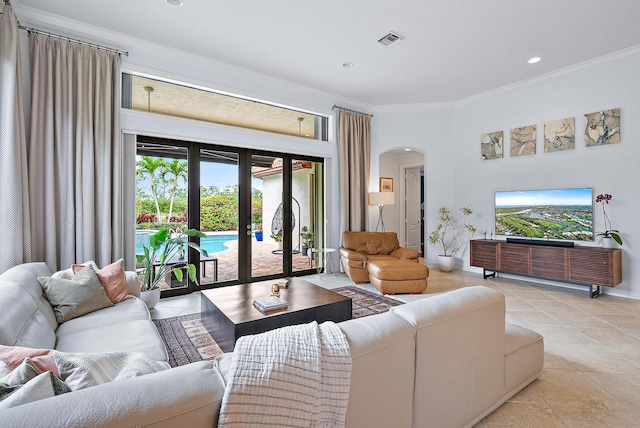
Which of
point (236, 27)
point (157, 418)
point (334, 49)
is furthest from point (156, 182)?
point (157, 418)

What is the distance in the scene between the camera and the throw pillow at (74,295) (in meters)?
2.23

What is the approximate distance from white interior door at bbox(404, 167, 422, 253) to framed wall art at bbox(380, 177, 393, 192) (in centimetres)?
52

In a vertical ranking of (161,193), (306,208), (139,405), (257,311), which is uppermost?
(161,193)

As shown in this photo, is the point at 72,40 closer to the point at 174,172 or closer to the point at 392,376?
the point at 174,172

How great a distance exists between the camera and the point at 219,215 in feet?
14.9

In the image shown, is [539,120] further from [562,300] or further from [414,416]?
[414,416]

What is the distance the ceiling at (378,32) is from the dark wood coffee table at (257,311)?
9.27ft

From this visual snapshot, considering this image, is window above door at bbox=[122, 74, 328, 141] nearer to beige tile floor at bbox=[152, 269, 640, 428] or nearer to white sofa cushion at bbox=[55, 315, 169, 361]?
beige tile floor at bbox=[152, 269, 640, 428]

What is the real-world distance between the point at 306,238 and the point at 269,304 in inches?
116

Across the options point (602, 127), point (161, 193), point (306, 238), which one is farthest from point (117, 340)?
point (602, 127)

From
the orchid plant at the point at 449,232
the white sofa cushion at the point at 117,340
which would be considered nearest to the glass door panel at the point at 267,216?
the white sofa cushion at the point at 117,340

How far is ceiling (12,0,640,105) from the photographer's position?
3102 millimetres

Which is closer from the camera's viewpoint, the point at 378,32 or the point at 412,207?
the point at 378,32

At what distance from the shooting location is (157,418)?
0.71m
